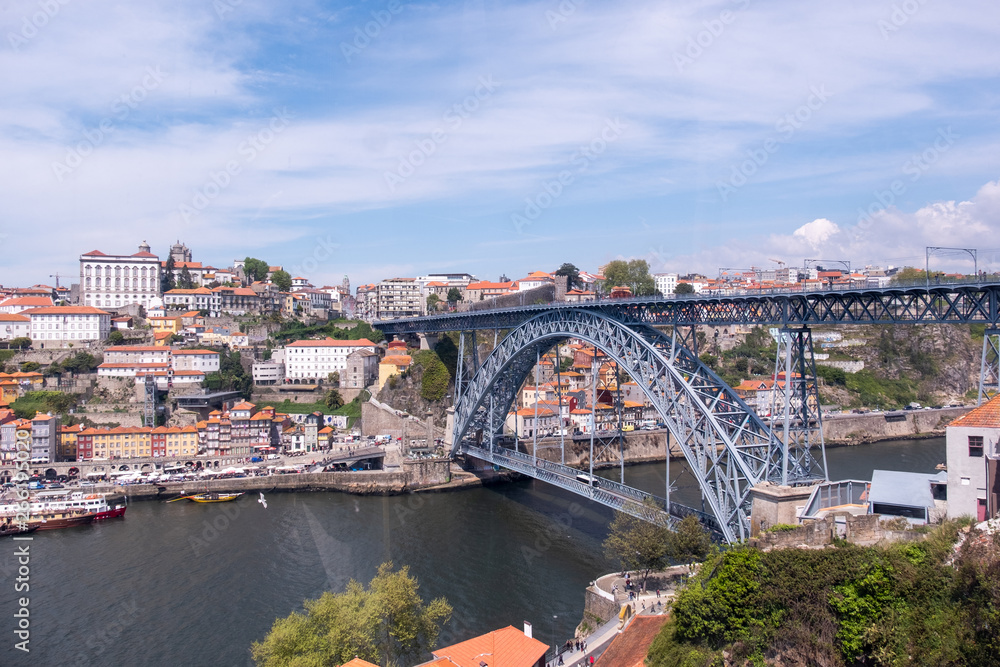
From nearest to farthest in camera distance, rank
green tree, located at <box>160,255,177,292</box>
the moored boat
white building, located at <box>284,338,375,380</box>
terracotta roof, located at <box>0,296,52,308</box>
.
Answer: the moored boat
white building, located at <box>284,338,375,380</box>
terracotta roof, located at <box>0,296,52,308</box>
green tree, located at <box>160,255,177,292</box>

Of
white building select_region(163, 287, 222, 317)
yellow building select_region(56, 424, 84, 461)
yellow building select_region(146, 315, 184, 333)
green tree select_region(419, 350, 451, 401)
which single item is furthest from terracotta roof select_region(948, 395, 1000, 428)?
white building select_region(163, 287, 222, 317)

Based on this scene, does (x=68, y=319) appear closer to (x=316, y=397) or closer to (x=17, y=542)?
(x=316, y=397)

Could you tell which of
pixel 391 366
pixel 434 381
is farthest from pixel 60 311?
pixel 434 381


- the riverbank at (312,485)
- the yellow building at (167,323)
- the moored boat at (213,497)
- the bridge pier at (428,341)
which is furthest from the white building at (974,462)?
the yellow building at (167,323)

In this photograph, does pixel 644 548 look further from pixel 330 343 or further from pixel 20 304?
pixel 20 304

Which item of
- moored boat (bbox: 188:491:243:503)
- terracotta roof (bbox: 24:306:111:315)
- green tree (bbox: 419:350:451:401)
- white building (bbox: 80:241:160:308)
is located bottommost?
moored boat (bbox: 188:491:243:503)

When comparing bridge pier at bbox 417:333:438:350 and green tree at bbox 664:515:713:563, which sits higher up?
bridge pier at bbox 417:333:438:350

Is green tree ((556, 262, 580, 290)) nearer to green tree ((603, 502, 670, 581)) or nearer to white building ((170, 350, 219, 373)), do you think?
white building ((170, 350, 219, 373))

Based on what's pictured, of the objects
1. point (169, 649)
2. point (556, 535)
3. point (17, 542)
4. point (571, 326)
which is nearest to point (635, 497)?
point (556, 535)
